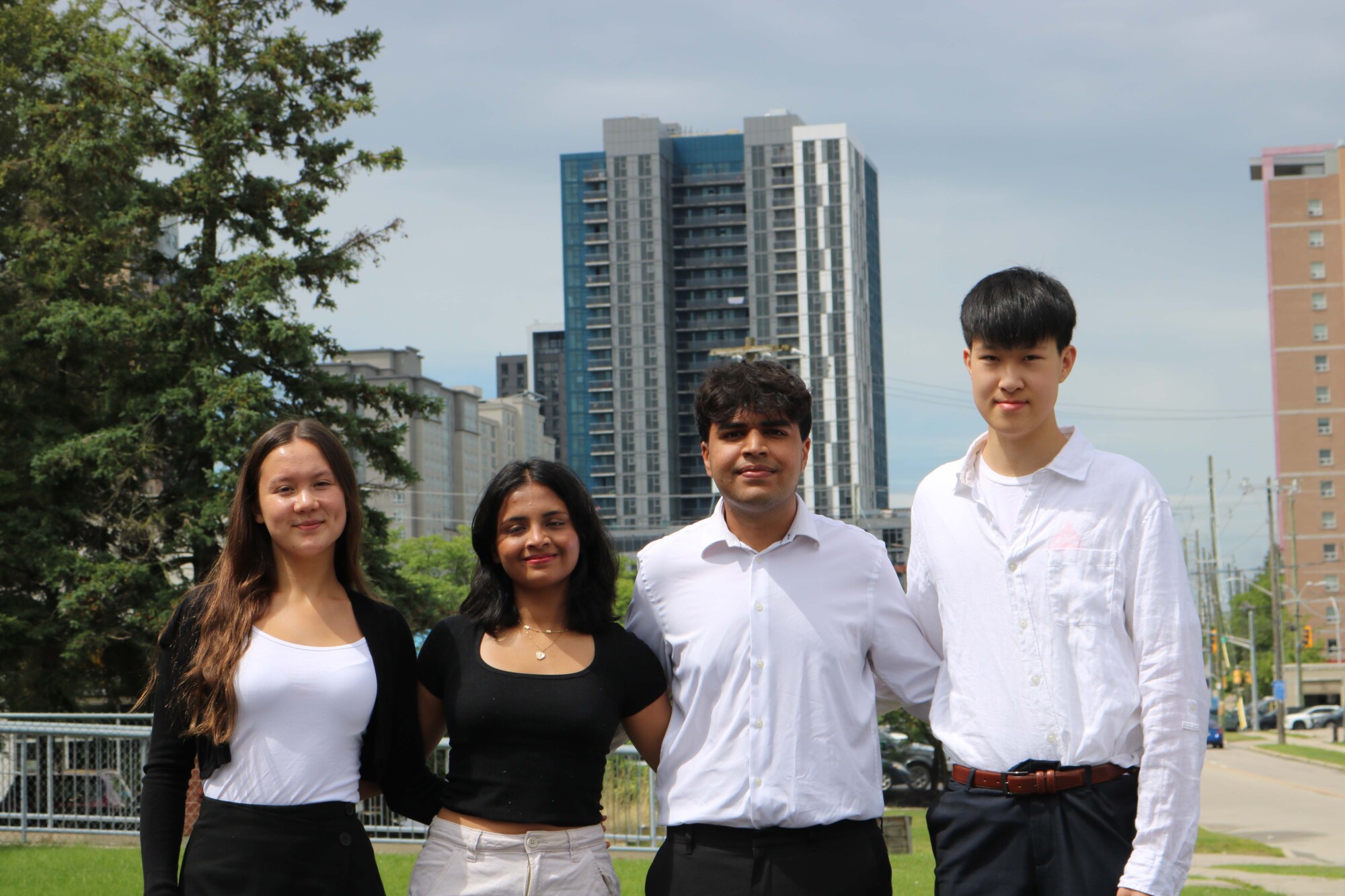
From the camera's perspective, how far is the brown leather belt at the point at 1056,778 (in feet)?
11.0

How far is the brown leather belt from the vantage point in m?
3.35

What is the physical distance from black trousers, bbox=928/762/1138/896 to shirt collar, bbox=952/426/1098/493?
31.3 inches

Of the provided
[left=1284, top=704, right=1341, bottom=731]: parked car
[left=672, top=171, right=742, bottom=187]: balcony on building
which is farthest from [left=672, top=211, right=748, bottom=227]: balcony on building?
[left=1284, top=704, right=1341, bottom=731]: parked car

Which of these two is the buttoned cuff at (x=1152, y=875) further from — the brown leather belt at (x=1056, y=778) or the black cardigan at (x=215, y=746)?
the black cardigan at (x=215, y=746)

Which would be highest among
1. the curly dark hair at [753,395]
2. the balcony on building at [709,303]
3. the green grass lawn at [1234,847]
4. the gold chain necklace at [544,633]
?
the balcony on building at [709,303]

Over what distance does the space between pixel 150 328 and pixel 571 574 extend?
21497 millimetres

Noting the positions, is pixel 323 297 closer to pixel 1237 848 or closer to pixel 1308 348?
pixel 1237 848

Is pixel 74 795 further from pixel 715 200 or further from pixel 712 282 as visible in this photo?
pixel 715 200

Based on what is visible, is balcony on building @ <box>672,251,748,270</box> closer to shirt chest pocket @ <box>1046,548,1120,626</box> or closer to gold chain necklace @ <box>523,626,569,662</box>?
gold chain necklace @ <box>523,626,569,662</box>

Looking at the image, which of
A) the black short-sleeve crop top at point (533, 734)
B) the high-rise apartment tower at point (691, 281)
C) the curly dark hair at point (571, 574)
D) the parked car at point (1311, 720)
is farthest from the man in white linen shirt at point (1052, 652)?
the high-rise apartment tower at point (691, 281)

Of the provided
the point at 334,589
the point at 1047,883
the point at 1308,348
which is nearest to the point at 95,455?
the point at 334,589

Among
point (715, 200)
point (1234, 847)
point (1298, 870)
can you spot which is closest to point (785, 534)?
point (1298, 870)

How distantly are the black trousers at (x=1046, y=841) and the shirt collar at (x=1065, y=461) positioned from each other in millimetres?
796

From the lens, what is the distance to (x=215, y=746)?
3.60m
